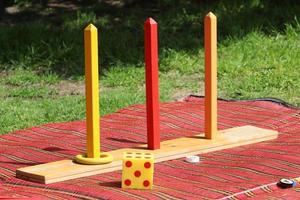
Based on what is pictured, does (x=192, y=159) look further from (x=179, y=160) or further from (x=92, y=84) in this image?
(x=92, y=84)

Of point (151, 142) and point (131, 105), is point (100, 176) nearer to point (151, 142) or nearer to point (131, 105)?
point (151, 142)

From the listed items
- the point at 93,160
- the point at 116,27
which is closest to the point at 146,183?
the point at 93,160

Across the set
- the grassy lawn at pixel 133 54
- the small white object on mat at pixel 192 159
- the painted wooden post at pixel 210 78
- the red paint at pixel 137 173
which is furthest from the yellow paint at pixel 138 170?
the grassy lawn at pixel 133 54

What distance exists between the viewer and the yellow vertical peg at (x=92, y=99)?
452 centimetres

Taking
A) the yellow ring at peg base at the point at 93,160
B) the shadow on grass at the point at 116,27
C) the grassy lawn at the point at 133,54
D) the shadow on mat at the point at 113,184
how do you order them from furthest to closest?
the shadow on grass at the point at 116,27, the grassy lawn at the point at 133,54, the yellow ring at peg base at the point at 93,160, the shadow on mat at the point at 113,184

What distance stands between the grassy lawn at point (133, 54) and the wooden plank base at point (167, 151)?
1.29 metres

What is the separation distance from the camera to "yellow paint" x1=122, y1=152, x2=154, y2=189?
4.16m

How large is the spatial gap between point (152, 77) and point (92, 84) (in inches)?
15.8

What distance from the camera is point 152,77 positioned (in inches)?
188

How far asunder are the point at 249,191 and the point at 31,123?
2.40 meters

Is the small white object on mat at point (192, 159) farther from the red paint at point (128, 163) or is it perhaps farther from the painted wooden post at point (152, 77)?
the red paint at point (128, 163)

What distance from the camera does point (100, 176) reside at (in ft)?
15.0

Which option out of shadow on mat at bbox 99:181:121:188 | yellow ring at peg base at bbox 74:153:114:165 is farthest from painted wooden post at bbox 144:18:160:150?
shadow on mat at bbox 99:181:121:188

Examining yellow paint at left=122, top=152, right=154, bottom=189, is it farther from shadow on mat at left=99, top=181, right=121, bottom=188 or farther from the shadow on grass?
the shadow on grass
